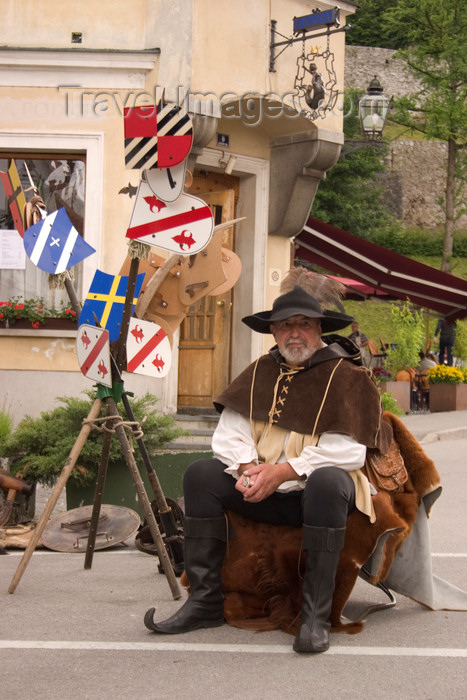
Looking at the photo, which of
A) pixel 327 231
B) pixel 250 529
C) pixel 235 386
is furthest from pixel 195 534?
pixel 327 231

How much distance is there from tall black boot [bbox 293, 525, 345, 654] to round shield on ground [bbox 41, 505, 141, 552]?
8.75 ft

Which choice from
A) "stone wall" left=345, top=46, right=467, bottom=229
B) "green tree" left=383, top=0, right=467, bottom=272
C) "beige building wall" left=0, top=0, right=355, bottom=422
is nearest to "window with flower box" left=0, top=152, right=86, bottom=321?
"beige building wall" left=0, top=0, right=355, bottom=422

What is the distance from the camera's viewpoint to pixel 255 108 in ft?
40.7

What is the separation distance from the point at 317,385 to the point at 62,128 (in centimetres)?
745

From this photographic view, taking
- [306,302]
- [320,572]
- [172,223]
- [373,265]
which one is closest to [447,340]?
[373,265]

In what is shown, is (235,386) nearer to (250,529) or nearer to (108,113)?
(250,529)

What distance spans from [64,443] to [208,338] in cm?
521

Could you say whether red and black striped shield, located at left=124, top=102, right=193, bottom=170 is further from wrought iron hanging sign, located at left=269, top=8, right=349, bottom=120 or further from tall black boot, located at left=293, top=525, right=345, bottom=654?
wrought iron hanging sign, located at left=269, top=8, right=349, bottom=120

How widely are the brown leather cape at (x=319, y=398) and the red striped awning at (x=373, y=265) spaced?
42.1 feet

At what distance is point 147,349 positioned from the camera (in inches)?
240

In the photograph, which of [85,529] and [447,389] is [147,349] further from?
[447,389]

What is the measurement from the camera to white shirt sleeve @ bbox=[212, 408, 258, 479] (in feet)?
16.6

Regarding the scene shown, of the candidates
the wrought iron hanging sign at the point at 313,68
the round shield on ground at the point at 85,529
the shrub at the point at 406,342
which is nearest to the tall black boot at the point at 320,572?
the round shield on ground at the point at 85,529

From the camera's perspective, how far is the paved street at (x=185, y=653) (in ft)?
13.4
